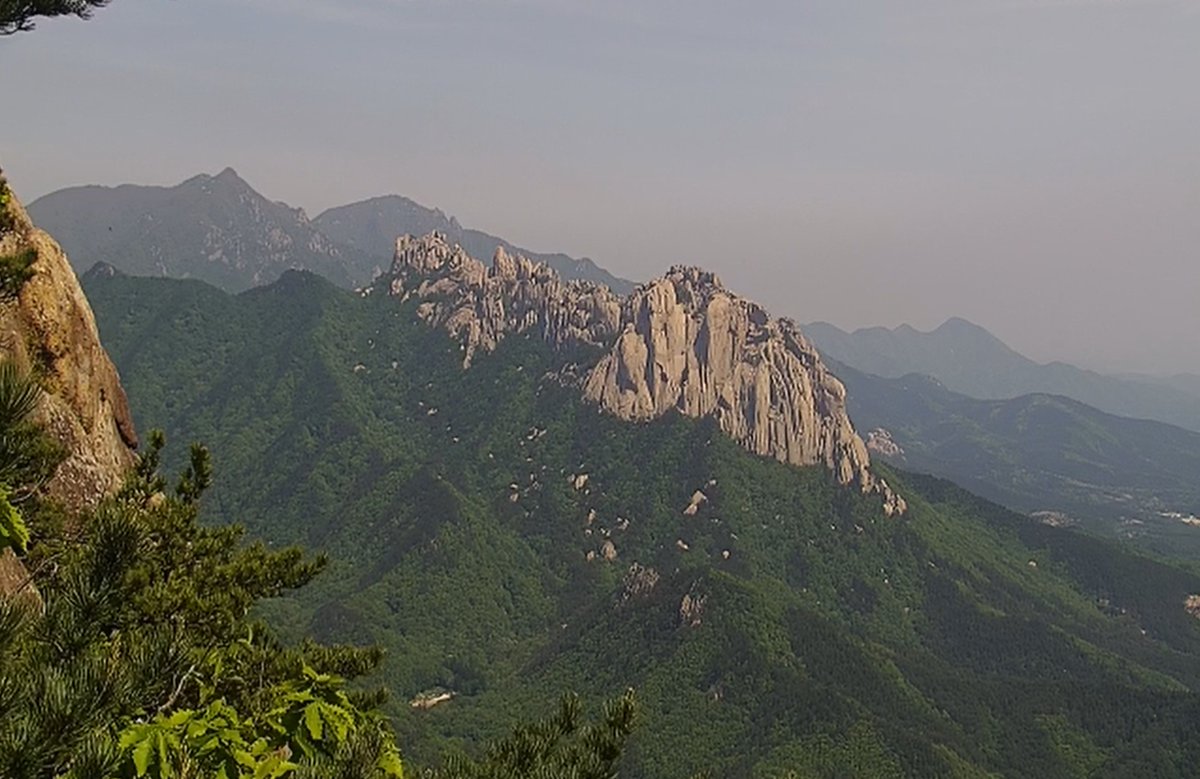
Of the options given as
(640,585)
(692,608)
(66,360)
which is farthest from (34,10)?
(640,585)

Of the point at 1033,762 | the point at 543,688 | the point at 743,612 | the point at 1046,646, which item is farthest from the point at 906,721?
the point at 1046,646

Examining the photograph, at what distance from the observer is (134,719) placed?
23.4 feet

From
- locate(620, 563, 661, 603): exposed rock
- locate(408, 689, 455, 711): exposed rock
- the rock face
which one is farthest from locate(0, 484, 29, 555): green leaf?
locate(620, 563, 661, 603): exposed rock

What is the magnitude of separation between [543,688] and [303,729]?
5612 inches

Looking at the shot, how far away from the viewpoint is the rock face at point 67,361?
2021 cm

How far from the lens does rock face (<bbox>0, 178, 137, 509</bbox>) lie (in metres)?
20.2

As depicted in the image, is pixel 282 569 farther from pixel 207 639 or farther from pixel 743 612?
pixel 743 612

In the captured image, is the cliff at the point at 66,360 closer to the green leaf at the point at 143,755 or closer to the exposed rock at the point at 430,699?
the green leaf at the point at 143,755

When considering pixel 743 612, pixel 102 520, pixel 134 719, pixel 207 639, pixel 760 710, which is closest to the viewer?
pixel 102 520

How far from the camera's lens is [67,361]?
2259cm

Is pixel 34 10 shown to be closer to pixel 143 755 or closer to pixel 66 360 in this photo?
pixel 143 755

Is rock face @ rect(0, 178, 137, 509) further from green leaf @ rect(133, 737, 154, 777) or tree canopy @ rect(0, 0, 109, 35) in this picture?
green leaf @ rect(133, 737, 154, 777)

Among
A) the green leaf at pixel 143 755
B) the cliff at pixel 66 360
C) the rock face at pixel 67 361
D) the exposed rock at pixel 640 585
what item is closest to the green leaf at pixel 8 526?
the green leaf at pixel 143 755

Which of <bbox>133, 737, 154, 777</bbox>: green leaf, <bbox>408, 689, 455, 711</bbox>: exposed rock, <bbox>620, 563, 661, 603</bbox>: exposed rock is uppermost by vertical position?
<bbox>133, 737, 154, 777</bbox>: green leaf
